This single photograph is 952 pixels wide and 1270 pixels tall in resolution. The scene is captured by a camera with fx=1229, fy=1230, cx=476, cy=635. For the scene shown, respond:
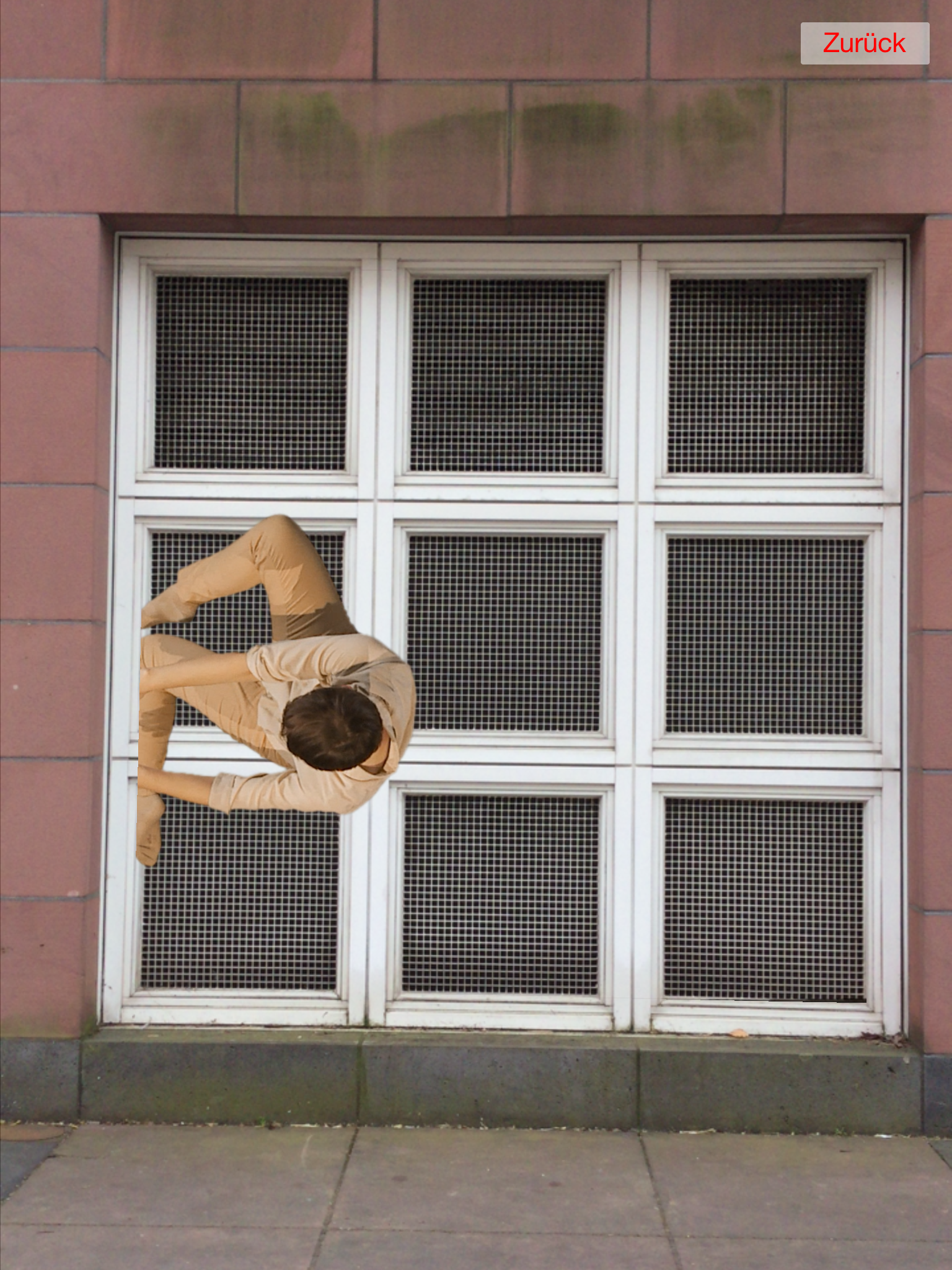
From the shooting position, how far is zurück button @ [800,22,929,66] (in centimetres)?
577

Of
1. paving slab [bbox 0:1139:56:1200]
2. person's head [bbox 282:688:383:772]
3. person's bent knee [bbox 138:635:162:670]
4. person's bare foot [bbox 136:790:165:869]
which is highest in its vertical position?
person's bent knee [bbox 138:635:162:670]

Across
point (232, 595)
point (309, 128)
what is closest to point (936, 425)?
point (309, 128)

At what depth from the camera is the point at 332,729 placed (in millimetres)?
5391

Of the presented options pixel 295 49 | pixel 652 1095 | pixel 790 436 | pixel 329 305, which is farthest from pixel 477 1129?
pixel 295 49

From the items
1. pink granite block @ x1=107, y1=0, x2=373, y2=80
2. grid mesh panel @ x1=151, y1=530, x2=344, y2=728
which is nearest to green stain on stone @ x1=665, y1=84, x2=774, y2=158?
pink granite block @ x1=107, y1=0, x2=373, y2=80

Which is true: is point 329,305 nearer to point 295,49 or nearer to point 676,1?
point 295,49

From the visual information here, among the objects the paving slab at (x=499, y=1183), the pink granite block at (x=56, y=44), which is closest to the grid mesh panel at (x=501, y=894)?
the paving slab at (x=499, y=1183)

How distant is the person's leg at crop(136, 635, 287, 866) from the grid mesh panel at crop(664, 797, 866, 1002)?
6.97 feet

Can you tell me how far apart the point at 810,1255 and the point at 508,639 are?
2.96 meters

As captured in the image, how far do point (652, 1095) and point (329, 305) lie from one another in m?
Answer: 4.14

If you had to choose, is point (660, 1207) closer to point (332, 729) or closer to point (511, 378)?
point (332, 729)

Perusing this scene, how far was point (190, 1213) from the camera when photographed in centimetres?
491

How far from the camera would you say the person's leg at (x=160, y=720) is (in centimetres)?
593

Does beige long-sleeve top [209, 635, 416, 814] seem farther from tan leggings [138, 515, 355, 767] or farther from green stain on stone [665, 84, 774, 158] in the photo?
green stain on stone [665, 84, 774, 158]
